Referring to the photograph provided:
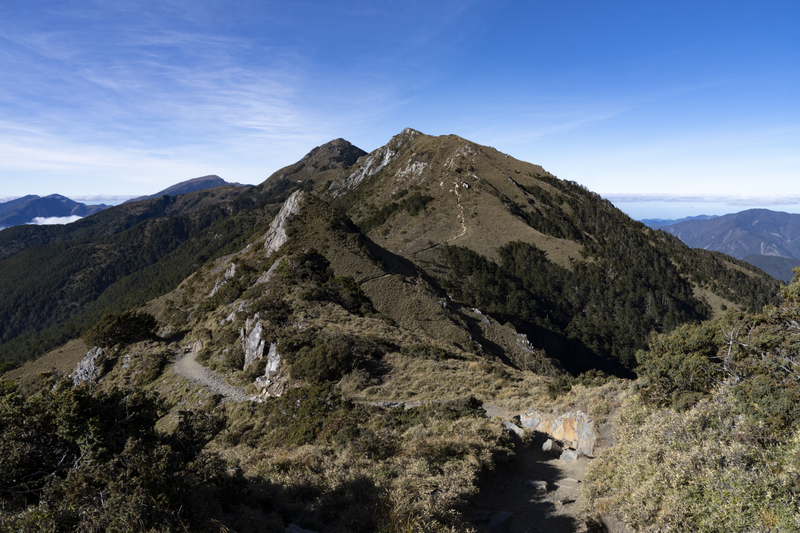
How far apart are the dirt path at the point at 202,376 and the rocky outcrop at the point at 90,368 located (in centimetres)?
1016

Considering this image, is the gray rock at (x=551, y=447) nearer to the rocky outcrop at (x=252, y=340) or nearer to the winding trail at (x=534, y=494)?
the winding trail at (x=534, y=494)

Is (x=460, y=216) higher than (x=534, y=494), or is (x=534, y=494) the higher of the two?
(x=460, y=216)

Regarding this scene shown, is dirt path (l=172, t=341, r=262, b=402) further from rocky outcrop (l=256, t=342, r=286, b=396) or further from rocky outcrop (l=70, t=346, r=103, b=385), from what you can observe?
rocky outcrop (l=70, t=346, r=103, b=385)

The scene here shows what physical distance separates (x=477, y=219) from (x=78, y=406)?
3650 inches

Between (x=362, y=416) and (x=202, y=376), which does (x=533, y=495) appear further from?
(x=202, y=376)

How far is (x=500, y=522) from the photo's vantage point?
30.4 ft

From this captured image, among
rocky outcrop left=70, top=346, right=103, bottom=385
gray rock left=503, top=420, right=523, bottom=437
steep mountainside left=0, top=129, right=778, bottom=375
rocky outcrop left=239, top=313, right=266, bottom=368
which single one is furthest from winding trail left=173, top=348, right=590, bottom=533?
rocky outcrop left=70, top=346, right=103, bottom=385

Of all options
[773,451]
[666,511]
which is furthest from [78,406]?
[773,451]

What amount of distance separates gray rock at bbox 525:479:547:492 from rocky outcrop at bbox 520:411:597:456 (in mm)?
3449

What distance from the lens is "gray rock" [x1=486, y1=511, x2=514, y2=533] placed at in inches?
357

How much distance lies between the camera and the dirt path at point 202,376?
85.0 ft

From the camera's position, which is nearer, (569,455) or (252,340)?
(569,455)

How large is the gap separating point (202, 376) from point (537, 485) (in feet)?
87.9

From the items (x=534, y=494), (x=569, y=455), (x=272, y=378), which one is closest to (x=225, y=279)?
(x=272, y=378)
